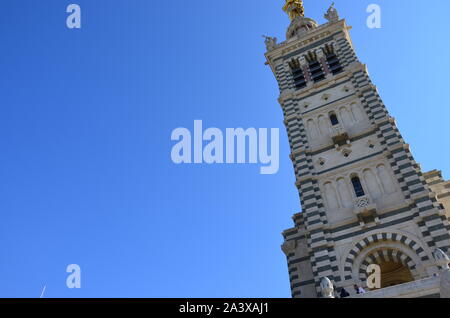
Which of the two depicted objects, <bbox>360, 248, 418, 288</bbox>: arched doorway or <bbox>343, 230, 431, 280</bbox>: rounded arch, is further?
<bbox>360, 248, 418, 288</bbox>: arched doorway

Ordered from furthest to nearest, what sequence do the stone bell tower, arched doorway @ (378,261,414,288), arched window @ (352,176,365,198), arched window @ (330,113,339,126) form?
arched window @ (330,113,339,126)
arched window @ (352,176,365,198)
arched doorway @ (378,261,414,288)
the stone bell tower

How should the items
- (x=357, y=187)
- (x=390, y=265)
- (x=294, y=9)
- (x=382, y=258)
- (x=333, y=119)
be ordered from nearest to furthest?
(x=382, y=258)
(x=390, y=265)
(x=357, y=187)
(x=333, y=119)
(x=294, y=9)

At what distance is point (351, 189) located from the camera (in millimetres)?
22547

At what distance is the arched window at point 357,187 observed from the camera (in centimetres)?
2225

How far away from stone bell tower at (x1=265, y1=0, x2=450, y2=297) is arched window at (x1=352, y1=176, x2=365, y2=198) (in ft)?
0.19

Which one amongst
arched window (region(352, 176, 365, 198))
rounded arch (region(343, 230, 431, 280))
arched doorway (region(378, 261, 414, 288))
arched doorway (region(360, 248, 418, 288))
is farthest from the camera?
arched window (region(352, 176, 365, 198))

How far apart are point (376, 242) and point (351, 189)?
3587mm

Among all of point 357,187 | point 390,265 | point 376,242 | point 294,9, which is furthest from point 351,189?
point 294,9

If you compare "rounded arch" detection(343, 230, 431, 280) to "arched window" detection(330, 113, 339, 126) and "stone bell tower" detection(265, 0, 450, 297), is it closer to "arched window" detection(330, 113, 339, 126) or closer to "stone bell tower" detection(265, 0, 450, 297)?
"stone bell tower" detection(265, 0, 450, 297)

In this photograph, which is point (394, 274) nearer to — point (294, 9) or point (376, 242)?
point (376, 242)

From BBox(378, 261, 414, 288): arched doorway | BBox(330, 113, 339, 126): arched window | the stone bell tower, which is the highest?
BBox(330, 113, 339, 126): arched window

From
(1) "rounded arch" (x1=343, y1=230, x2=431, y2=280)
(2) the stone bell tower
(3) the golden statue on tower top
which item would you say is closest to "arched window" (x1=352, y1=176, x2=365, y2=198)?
(2) the stone bell tower

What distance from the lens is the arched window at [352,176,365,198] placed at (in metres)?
22.2
